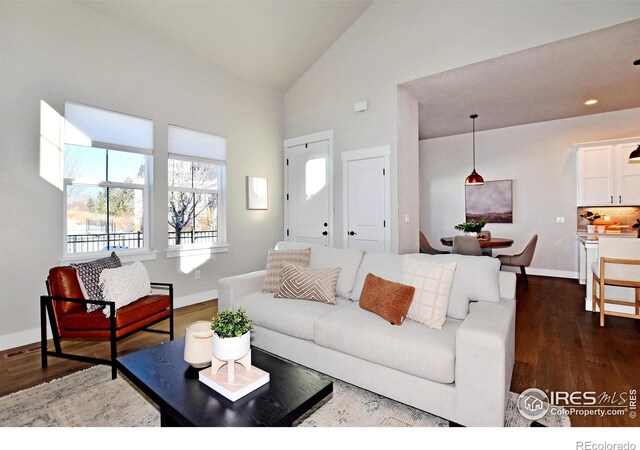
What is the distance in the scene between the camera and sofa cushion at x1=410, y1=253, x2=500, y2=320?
223cm

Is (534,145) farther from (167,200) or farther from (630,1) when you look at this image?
(167,200)

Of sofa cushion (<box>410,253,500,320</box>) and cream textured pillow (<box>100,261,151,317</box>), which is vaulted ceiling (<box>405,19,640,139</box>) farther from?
cream textured pillow (<box>100,261,151,317</box>)

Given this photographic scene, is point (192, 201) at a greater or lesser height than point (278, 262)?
greater

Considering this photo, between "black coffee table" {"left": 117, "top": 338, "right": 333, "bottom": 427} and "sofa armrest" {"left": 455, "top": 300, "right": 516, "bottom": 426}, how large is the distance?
718 millimetres

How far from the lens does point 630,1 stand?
2.98 meters

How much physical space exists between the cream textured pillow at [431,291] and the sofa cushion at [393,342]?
0.06 metres

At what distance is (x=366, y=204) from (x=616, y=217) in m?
4.63

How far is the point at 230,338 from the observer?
60.5 inches

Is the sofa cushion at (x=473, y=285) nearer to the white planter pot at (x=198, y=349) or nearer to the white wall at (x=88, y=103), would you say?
the white planter pot at (x=198, y=349)

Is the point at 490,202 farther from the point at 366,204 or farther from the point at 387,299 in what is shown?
the point at 387,299

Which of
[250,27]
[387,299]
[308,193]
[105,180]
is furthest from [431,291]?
[250,27]

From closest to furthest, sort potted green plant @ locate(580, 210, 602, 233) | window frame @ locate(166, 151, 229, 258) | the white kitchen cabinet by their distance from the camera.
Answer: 1. window frame @ locate(166, 151, 229, 258)
2. the white kitchen cabinet
3. potted green plant @ locate(580, 210, 602, 233)

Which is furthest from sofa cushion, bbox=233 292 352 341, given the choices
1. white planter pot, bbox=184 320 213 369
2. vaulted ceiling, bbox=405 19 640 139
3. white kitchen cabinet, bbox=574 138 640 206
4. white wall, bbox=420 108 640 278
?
white kitchen cabinet, bbox=574 138 640 206

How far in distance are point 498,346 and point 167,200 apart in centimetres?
399
